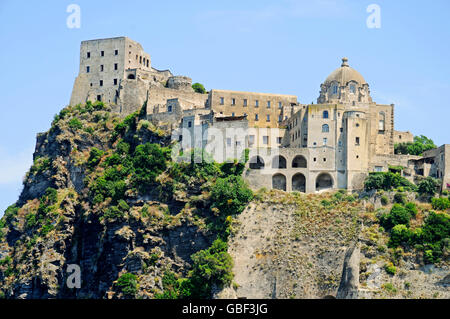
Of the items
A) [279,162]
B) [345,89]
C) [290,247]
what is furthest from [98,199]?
[345,89]

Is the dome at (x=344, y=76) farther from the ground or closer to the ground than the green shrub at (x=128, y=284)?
farther from the ground

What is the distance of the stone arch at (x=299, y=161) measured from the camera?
93.8 metres

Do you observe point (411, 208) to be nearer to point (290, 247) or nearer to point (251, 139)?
point (290, 247)

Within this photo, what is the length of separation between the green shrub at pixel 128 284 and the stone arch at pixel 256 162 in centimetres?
1657

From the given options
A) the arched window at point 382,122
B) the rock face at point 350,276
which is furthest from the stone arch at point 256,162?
the arched window at point 382,122

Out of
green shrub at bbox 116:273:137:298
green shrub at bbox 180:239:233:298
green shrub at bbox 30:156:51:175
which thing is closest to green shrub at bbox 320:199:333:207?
green shrub at bbox 180:239:233:298

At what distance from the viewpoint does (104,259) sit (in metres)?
92.3

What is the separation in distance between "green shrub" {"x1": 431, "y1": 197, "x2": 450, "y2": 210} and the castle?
166 inches

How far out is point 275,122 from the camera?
103 metres

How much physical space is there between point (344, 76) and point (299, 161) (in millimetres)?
12663

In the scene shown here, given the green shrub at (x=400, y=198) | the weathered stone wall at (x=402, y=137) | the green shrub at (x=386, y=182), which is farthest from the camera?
the weathered stone wall at (x=402, y=137)

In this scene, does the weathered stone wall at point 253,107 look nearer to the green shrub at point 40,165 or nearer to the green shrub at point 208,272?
the green shrub at point 40,165

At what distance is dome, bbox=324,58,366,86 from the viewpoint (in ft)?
329
